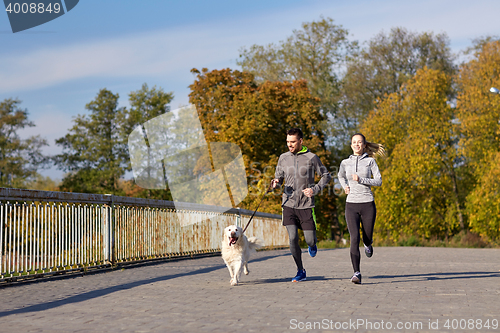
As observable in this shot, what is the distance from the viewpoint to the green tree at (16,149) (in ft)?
167

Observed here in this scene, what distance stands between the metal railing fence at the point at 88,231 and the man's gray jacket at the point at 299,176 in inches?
145

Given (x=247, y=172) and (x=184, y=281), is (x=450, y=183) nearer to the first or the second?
(x=247, y=172)

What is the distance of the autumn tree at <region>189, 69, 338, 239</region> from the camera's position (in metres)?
37.3

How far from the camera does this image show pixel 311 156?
891 centimetres

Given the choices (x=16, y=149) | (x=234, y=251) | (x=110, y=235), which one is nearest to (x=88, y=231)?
(x=110, y=235)

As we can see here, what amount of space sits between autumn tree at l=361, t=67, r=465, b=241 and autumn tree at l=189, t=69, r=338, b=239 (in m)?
4.46

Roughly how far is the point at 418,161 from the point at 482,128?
4.41 meters

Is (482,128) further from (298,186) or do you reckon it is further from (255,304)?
(255,304)

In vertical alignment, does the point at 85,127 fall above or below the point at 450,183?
above

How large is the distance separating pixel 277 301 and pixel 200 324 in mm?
1692

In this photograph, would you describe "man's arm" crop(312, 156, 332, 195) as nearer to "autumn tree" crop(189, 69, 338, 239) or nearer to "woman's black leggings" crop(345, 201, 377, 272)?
"woman's black leggings" crop(345, 201, 377, 272)

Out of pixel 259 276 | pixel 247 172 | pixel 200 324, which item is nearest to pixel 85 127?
pixel 247 172

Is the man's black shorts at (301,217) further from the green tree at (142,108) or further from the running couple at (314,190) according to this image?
the green tree at (142,108)

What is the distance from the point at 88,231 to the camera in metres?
10.7
